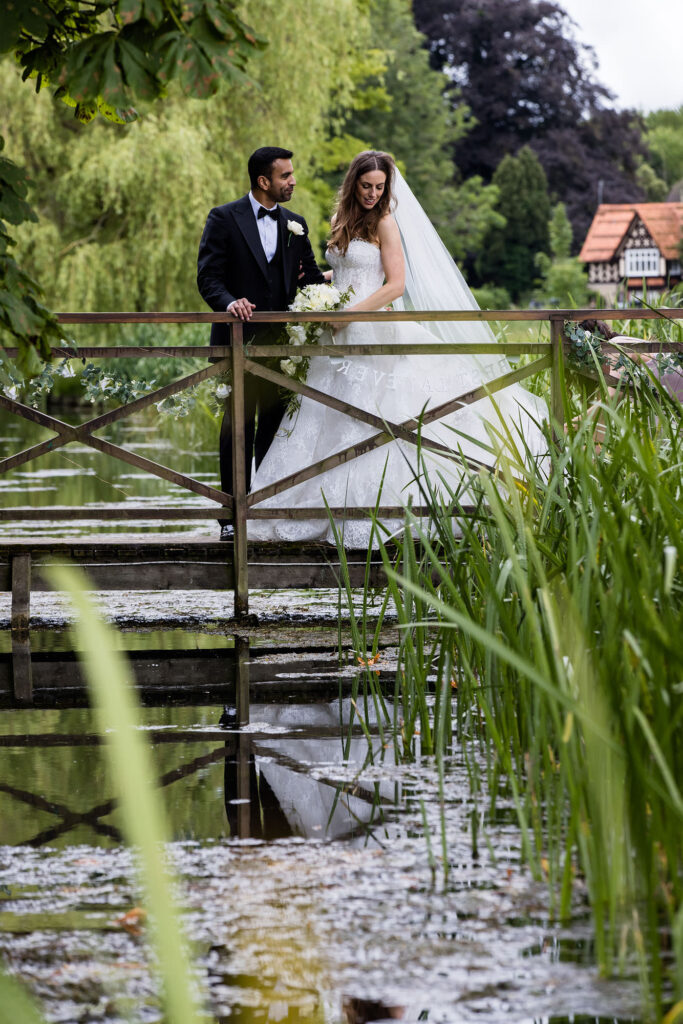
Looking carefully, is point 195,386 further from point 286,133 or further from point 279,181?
point 286,133

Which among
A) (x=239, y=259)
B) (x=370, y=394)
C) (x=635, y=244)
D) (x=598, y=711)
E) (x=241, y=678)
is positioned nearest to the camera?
(x=598, y=711)

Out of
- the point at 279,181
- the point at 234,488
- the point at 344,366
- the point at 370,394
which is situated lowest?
the point at 234,488

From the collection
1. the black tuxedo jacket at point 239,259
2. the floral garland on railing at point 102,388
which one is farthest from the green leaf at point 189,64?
the black tuxedo jacket at point 239,259

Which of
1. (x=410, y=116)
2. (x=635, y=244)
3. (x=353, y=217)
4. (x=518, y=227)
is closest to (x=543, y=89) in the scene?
(x=518, y=227)

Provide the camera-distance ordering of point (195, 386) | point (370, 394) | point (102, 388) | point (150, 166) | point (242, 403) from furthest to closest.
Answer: point (150, 166) < point (370, 394) < point (102, 388) < point (195, 386) < point (242, 403)

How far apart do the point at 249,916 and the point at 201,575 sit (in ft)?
10.9

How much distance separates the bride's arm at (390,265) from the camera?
250 inches

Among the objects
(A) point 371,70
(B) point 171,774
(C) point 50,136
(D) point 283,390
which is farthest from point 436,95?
(B) point 171,774

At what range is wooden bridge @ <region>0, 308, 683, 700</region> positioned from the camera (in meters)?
5.54

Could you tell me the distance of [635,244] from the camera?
63625 millimetres

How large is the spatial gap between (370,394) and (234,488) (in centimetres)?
88

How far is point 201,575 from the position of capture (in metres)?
Answer: 5.75

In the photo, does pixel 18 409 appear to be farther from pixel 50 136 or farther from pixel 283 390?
pixel 50 136

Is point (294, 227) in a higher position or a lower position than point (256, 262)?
higher
